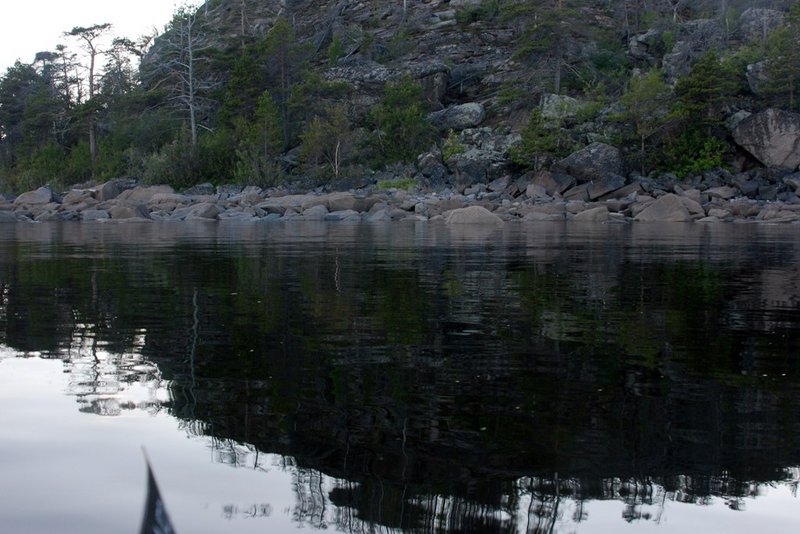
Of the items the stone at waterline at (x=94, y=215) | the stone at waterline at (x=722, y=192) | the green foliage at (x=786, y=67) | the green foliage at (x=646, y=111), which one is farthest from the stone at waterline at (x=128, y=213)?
the green foliage at (x=786, y=67)

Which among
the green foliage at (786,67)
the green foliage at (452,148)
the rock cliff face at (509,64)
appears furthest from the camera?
the green foliage at (452,148)

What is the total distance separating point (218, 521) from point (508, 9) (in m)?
62.3

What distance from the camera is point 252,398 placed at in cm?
428

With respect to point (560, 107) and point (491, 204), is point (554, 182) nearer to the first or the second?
point (491, 204)

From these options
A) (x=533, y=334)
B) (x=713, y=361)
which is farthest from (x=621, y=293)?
(x=713, y=361)

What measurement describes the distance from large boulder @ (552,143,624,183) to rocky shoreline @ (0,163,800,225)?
498 mm

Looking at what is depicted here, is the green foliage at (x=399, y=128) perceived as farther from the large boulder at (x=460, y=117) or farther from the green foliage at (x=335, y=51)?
the green foliage at (x=335, y=51)

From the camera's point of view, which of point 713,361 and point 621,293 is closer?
point 713,361

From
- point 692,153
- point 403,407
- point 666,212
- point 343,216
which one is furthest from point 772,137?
point 403,407

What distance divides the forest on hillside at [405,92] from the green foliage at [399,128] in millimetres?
115

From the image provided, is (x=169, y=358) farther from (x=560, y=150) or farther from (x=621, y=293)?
(x=560, y=150)

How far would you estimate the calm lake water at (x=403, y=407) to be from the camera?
113 inches

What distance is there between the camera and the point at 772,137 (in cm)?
4253

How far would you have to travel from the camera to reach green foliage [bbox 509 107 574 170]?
1801 inches
